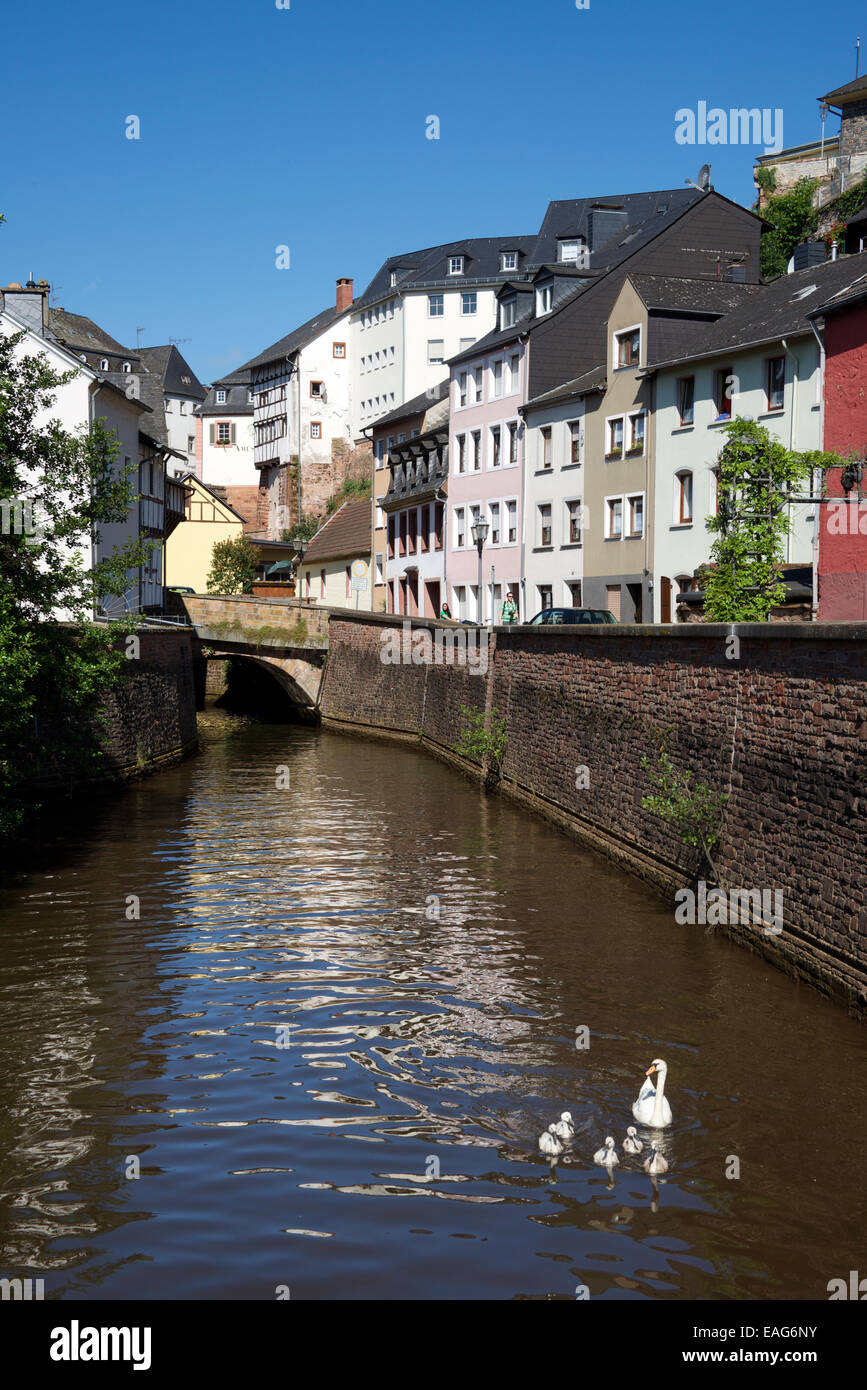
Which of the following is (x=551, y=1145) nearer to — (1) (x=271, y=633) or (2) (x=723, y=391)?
(2) (x=723, y=391)

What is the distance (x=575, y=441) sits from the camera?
44750mm

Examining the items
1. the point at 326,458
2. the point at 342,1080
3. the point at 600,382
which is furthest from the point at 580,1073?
the point at 326,458

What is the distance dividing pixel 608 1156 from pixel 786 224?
6244cm

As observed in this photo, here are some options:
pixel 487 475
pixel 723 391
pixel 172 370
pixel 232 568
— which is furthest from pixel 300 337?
pixel 723 391

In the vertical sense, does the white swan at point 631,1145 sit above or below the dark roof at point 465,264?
below

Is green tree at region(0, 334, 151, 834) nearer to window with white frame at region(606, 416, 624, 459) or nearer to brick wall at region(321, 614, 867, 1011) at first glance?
brick wall at region(321, 614, 867, 1011)

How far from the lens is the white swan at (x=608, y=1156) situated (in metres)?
9.60

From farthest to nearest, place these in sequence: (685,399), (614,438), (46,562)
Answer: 1. (614,438)
2. (685,399)
3. (46,562)

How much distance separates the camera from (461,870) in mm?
22000

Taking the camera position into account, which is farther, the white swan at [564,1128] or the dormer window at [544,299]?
the dormer window at [544,299]

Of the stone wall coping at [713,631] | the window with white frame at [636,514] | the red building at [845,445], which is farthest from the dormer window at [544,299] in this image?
the red building at [845,445]

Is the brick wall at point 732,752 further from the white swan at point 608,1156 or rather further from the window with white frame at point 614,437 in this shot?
the window with white frame at point 614,437

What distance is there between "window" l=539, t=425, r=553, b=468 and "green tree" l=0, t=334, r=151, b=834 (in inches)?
921

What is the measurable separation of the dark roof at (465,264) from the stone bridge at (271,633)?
35.9 metres
